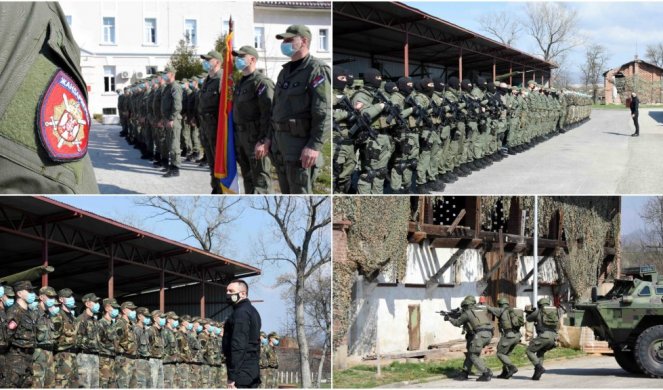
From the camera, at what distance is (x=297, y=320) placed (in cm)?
984

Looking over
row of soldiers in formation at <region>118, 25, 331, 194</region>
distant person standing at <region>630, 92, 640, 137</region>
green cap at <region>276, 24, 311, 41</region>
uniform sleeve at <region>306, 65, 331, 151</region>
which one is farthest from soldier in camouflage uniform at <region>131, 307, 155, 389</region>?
distant person standing at <region>630, 92, 640, 137</region>

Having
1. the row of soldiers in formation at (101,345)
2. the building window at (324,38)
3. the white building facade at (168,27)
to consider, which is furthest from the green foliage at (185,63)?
the row of soldiers in formation at (101,345)

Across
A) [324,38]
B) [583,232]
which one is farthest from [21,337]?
[583,232]

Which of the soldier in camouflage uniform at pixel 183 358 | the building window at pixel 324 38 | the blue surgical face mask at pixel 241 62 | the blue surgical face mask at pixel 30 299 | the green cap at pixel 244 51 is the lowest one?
the soldier in camouflage uniform at pixel 183 358

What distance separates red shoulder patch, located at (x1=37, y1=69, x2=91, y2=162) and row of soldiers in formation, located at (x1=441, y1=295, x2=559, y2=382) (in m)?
7.71

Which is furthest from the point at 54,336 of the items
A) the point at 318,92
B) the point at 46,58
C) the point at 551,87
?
the point at 551,87

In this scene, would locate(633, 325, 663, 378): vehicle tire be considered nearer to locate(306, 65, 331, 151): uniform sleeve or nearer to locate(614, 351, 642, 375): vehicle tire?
locate(614, 351, 642, 375): vehicle tire

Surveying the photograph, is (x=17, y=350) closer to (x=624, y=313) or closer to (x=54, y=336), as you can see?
(x=54, y=336)

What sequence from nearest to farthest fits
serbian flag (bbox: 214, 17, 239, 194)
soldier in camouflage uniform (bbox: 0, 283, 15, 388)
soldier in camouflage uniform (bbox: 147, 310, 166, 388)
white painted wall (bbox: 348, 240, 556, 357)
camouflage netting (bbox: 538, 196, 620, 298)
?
soldier in camouflage uniform (bbox: 0, 283, 15, 388)
serbian flag (bbox: 214, 17, 239, 194)
white painted wall (bbox: 348, 240, 556, 357)
soldier in camouflage uniform (bbox: 147, 310, 166, 388)
camouflage netting (bbox: 538, 196, 620, 298)

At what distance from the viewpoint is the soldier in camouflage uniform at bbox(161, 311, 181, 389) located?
502 inches

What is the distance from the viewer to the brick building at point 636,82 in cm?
1593

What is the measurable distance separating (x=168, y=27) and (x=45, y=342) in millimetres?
7365

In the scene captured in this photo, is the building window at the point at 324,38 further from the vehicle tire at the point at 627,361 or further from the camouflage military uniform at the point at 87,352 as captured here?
the vehicle tire at the point at 627,361

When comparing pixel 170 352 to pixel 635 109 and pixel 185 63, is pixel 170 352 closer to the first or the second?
pixel 185 63
